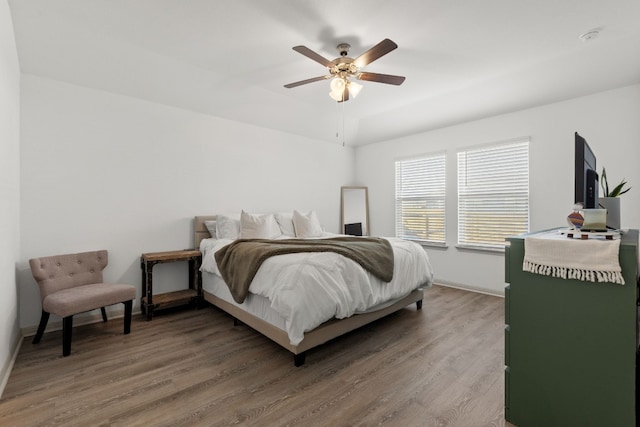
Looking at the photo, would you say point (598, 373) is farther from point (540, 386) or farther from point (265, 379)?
point (265, 379)

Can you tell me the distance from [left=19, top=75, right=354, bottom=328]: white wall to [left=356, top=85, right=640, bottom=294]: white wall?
284 centimetres

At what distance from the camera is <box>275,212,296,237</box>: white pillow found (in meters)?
4.34

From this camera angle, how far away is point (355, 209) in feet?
19.1

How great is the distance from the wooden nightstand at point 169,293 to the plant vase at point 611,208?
3886 millimetres

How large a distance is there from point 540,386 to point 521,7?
2.64 metres

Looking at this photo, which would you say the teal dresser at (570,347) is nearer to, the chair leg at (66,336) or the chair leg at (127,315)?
the chair leg at (127,315)

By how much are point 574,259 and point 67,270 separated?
398 cm

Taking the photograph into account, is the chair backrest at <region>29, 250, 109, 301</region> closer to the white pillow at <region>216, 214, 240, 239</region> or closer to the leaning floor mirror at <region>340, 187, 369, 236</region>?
the white pillow at <region>216, 214, 240, 239</region>

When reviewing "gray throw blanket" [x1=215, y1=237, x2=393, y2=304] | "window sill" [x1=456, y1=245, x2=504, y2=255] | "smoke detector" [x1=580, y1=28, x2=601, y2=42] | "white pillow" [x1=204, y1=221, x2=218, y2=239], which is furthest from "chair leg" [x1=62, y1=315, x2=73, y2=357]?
"smoke detector" [x1=580, y1=28, x2=601, y2=42]

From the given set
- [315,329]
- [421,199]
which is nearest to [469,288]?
[421,199]

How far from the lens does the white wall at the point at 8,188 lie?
204cm

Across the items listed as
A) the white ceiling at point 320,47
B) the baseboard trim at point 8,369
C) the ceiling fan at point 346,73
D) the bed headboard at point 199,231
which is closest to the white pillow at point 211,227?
the bed headboard at point 199,231

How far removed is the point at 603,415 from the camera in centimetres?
136

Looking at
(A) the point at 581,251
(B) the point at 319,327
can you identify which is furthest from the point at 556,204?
(B) the point at 319,327
